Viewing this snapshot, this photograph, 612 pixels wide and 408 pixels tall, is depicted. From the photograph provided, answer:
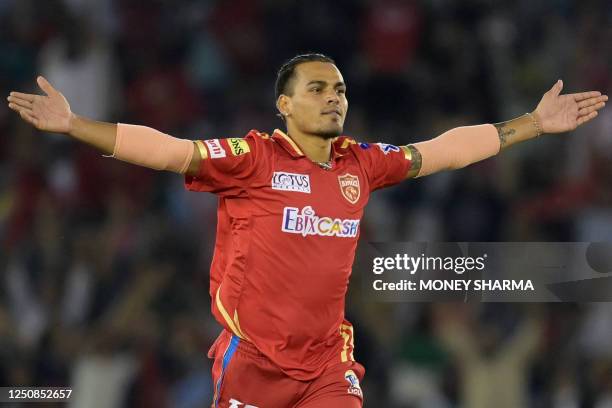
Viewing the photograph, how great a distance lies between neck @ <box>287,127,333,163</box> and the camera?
4973 mm

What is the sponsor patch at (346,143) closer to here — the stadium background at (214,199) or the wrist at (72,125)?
the wrist at (72,125)

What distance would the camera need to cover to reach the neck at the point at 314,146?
4.97 metres

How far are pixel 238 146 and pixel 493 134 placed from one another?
1362 millimetres

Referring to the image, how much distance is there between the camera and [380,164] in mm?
5121

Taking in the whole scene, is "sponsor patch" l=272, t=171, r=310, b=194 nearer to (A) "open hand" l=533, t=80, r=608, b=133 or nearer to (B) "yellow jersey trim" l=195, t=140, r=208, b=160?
(B) "yellow jersey trim" l=195, t=140, r=208, b=160

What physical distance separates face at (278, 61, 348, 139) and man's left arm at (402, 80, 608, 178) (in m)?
0.47

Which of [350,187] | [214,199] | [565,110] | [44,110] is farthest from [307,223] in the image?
[214,199]

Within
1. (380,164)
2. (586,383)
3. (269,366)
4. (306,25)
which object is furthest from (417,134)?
(269,366)

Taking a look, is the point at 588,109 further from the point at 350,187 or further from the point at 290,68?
the point at 290,68

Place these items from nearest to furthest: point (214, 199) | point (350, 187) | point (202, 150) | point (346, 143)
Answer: point (202, 150), point (350, 187), point (346, 143), point (214, 199)

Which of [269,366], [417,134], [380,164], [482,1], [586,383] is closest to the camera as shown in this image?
[269,366]

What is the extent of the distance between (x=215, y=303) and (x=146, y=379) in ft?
9.71

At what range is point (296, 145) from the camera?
4945 mm

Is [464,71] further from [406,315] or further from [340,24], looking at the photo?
[406,315]
